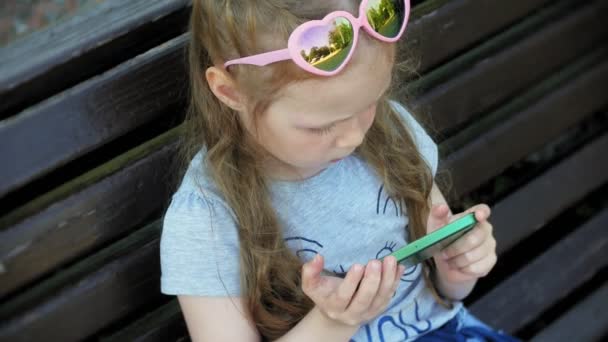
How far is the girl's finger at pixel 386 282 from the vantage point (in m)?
1.48

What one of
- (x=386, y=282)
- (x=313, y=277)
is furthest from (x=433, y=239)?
(x=313, y=277)

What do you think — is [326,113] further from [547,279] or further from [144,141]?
[547,279]

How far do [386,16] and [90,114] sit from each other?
0.60m

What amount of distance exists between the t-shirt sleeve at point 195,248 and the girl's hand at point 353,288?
7.9 inches

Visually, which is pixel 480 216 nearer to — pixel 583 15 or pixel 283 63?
pixel 283 63

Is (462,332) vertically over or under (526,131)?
under

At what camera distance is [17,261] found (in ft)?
5.22

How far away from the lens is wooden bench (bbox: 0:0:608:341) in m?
1.60

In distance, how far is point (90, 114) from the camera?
1639 mm

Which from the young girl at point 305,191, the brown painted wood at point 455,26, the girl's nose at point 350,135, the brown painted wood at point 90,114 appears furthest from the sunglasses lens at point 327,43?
the brown painted wood at point 455,26

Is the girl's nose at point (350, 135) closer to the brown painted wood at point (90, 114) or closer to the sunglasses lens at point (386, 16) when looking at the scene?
the sunglasses lens at point (386, 16)

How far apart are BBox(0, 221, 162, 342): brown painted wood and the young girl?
0.18 m

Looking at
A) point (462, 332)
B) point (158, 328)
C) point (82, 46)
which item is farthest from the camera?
point (462, 332)

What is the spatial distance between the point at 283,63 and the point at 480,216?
1.53ft
